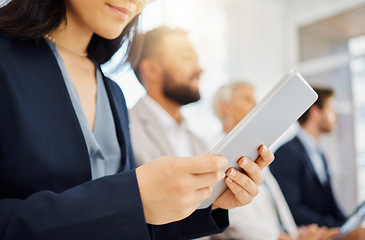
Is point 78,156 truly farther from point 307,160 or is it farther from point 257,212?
point 307,160

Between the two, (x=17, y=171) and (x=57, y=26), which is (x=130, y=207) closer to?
(x=17, y=171)

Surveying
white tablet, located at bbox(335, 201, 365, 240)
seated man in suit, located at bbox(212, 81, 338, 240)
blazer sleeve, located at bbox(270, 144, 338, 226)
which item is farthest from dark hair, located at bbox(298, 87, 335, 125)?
white tablet, located at bbox(335, 201, 365, 240)

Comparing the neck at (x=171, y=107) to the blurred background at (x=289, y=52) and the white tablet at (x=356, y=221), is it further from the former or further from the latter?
the blurred background at (x=289, y=52)

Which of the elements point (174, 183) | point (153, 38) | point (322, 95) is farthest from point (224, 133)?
point (174, 183)

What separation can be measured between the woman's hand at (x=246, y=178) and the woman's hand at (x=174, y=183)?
0.51 ft

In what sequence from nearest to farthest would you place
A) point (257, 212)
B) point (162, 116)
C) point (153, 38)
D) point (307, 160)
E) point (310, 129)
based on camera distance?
point (257, 212), point (162, 116), point (153, 38), point (307, 160), point (310, 129)

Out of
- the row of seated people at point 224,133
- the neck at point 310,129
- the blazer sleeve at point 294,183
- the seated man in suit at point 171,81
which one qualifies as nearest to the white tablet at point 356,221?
the row of seated people at point 224,133

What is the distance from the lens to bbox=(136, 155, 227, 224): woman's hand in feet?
1.66

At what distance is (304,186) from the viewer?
296cm

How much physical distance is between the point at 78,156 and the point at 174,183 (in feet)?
0.85

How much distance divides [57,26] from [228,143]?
463mm

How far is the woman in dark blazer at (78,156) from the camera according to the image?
1.72 feet

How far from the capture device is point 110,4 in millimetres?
748

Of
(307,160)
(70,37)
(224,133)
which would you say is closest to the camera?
(70,37)
